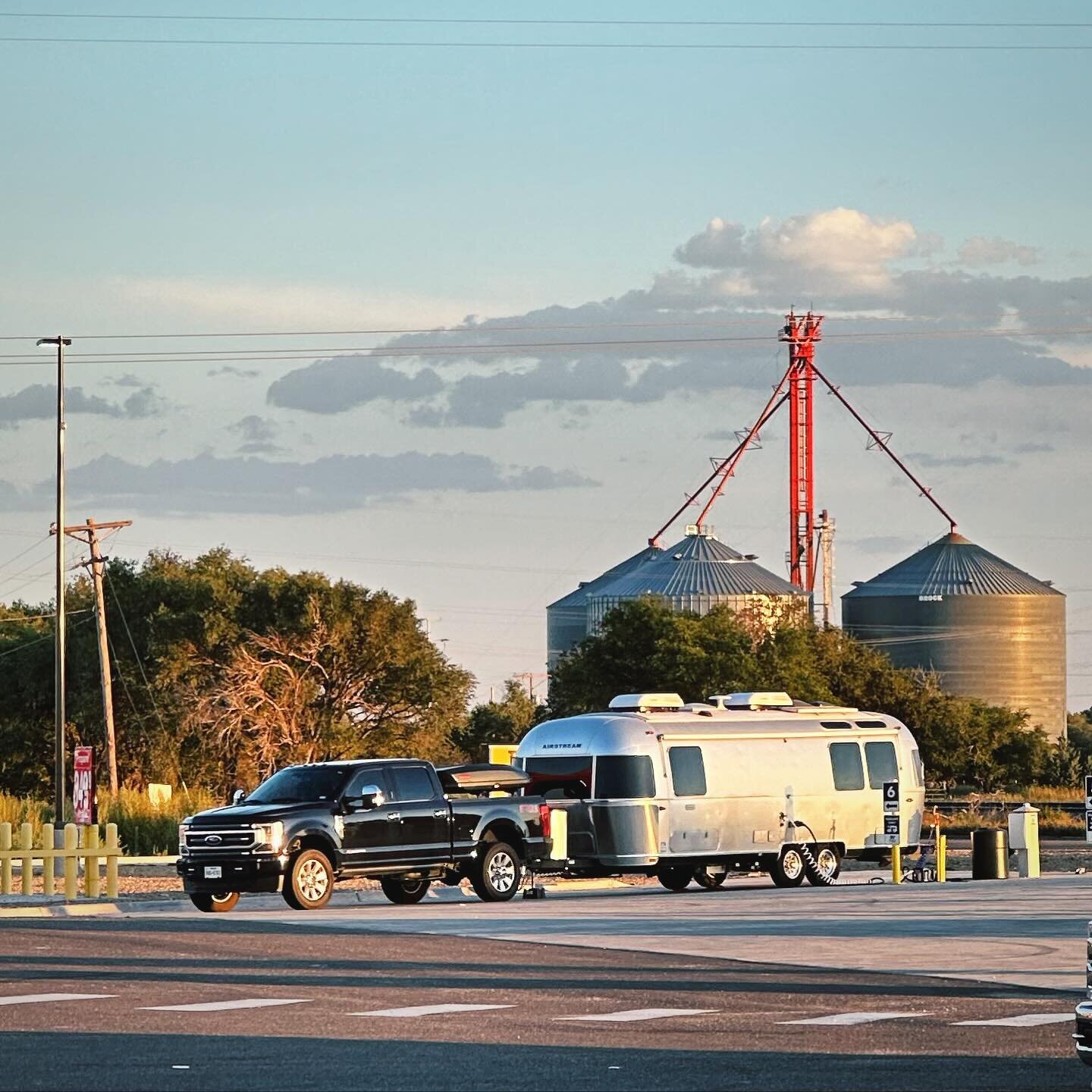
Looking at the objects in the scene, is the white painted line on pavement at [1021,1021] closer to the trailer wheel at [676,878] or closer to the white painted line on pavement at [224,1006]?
the white painted line on pavement at [224,1006]

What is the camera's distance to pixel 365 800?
2927 cm

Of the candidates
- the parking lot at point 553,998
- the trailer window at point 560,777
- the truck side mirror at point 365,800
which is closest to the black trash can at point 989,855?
the trailer window at point 560,777

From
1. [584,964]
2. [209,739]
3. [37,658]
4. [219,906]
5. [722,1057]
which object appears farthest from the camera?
[37,658]

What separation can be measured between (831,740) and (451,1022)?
2421cm

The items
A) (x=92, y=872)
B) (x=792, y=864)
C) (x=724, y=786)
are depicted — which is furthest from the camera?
(x=792, y=864)

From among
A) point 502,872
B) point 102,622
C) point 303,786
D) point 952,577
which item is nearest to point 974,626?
point 952,577

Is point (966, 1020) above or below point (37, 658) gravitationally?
below

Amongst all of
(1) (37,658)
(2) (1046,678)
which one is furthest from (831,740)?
(2) (1046,678)

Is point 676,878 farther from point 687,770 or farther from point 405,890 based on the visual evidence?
point 405,890

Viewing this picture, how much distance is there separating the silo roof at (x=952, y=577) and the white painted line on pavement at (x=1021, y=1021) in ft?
305

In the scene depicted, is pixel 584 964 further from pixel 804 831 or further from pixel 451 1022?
pixel 804 831

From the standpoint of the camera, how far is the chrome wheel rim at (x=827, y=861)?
37406 millimetres

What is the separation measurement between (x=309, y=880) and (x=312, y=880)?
0.25 ft

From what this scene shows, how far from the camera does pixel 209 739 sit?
7031cm
